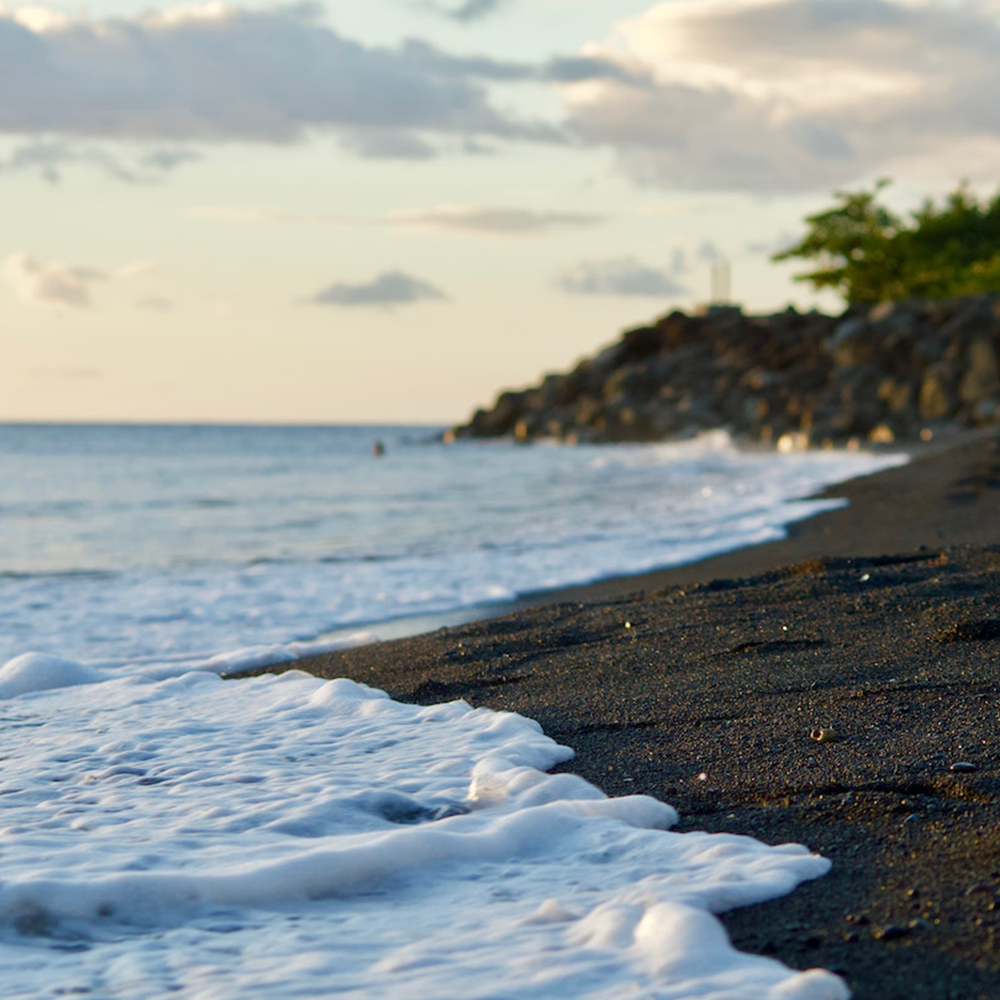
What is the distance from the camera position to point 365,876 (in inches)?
111

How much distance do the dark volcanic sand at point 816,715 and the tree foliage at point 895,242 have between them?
164ft

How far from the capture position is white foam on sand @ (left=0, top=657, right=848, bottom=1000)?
229 cm

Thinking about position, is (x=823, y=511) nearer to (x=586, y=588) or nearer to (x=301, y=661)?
(x=586, y=588)

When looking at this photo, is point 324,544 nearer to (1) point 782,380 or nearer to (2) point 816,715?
(2) point 816,715

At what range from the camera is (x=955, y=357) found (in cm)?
4041

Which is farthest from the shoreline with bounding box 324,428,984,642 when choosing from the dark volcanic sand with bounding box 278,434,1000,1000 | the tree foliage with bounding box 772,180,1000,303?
the tree foliage with bounding box 772,180,1000,303

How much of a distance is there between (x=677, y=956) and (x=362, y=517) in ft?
49.1

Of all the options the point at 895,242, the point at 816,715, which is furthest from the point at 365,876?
the point at 895,242

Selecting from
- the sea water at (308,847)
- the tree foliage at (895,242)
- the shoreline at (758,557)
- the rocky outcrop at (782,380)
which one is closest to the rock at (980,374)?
the rocky outcrop at (782,380)

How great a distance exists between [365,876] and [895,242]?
184 ft

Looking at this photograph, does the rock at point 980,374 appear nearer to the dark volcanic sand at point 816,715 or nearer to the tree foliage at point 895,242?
the tree foliage at point 895,242

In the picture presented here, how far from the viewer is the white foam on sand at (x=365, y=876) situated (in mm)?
2293

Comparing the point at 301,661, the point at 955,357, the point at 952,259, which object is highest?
the point at 952,259

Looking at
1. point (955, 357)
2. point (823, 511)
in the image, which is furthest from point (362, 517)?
point (955, 357)
